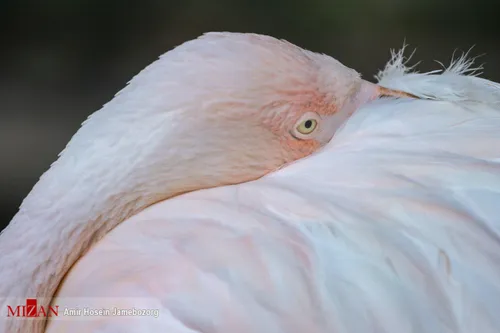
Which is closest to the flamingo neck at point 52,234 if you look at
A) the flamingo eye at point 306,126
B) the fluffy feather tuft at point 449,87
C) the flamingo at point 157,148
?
the flamingo at point 157,148

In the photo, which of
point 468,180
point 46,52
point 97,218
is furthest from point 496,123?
point 46,52

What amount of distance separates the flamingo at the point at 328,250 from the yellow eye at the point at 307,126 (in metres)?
0.08

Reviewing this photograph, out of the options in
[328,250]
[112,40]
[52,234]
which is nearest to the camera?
[328,250]

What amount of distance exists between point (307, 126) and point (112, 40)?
44 cm

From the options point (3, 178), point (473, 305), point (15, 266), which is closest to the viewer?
point (473, 305)

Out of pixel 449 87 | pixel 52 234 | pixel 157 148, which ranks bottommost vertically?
pixel 52 234

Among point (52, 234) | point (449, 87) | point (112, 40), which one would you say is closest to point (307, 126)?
point (449, 87)

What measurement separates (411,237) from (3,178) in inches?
25.7

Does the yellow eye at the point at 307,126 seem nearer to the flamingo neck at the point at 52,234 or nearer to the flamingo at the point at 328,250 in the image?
the flamingo at the point at 328,250

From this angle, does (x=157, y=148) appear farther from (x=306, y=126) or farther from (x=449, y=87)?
(x=449, y=87)

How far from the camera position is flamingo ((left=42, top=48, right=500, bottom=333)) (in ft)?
1.72

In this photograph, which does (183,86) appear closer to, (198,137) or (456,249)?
(198,137)

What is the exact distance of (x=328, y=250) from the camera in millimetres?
552

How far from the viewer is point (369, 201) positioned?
594mm
